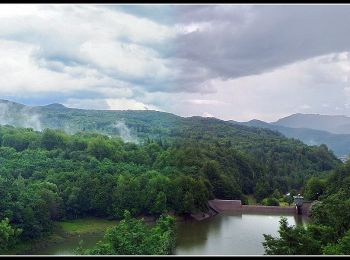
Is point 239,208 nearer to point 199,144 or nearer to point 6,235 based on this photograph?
point 199,144

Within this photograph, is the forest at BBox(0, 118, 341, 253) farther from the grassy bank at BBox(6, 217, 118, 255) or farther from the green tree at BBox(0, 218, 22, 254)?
the grassy bank at BBox(6, 217, 118, 255)

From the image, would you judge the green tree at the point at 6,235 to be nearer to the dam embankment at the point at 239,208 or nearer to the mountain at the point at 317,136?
the dam embankment at the point at 239,208

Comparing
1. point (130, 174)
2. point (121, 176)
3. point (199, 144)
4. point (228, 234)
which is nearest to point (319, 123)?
point (199, 144)

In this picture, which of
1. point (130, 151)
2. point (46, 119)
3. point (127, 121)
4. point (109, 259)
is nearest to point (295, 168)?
point (130, 151)

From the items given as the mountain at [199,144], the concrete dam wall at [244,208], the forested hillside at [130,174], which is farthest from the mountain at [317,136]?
the concrete dam wall at [244,208]

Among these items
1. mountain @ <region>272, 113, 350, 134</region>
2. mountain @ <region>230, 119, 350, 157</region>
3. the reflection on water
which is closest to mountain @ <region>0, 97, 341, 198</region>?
the reflection on water

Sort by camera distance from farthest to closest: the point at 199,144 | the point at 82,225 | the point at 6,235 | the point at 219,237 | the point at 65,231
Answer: the point at 199,144
the point at 82,225
the point at 65,231
the point at 219,237
the point at 6,235
